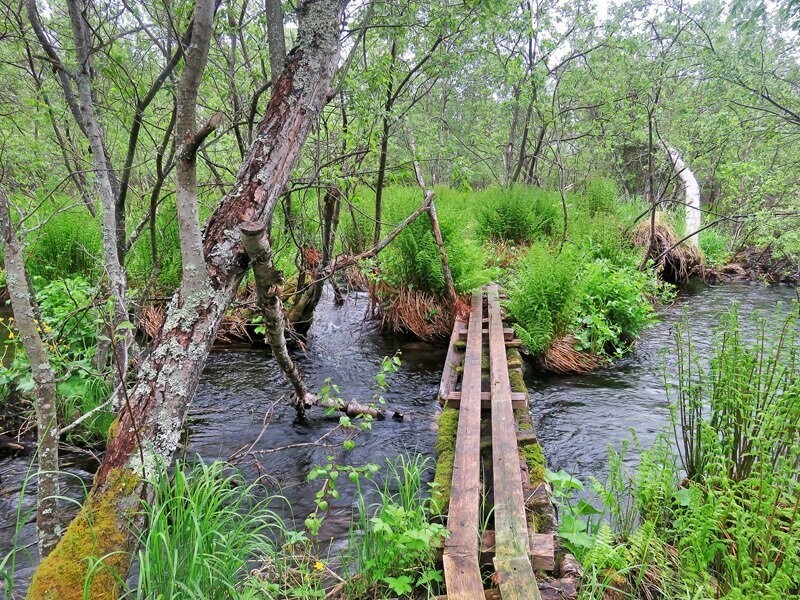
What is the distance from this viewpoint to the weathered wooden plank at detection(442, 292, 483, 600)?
70.0 inches

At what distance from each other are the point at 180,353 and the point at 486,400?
233 cm

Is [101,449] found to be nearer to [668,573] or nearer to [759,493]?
[668,573]

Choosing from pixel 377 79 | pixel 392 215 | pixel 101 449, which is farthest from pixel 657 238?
pixel 101 449

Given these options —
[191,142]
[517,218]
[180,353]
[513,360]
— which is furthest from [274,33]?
[517,218]

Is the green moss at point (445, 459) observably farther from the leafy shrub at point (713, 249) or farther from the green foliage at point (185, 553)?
the leafy shrub at point (713, 249)

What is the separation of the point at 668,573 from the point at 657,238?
9679 mm

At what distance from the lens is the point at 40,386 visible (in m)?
1.93

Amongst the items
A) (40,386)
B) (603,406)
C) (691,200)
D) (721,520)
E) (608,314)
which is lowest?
(603,406)

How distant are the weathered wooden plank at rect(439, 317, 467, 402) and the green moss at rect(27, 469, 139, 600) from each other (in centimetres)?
239

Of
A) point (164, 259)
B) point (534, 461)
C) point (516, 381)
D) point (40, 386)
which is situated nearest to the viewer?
point (40, 386)

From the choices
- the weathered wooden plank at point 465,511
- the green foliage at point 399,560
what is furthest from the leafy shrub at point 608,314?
the green foliage at point 399,560

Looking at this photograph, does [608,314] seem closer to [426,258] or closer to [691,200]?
[426,258]

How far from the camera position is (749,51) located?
6.27 meters

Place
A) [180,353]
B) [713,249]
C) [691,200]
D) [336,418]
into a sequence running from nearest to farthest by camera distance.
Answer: [180,353] → [336,418] → [691,200] → [713,249]
